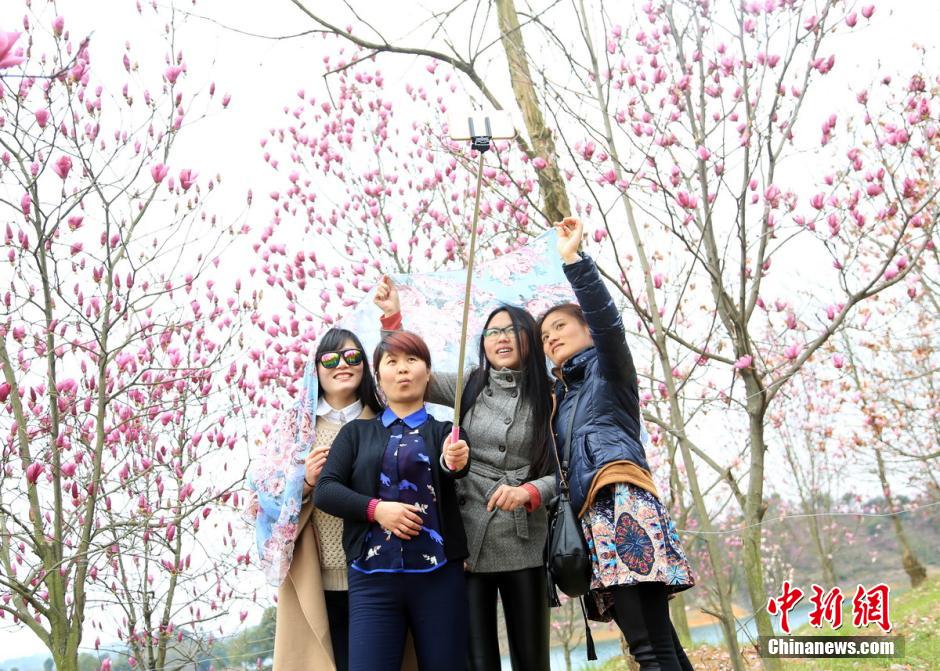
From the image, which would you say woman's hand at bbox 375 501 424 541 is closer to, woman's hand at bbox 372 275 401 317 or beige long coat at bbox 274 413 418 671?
beige long coat at bbox 274 413 418 671

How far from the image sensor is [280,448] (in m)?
2.70

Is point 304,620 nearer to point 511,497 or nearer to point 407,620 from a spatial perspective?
point 407,620

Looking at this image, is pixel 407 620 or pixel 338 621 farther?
pixel 338 621

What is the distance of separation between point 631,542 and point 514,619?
47cm

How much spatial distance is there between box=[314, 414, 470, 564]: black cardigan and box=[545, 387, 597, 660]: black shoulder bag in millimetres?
269

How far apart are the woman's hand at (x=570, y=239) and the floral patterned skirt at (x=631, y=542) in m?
0.67

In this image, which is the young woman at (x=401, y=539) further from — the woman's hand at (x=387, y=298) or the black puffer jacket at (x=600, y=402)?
the woman's hand at (x=387, y=298)

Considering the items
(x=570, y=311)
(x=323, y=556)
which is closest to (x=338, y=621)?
(x=323, y=556)

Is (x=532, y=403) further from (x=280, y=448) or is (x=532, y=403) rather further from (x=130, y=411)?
(x=130, y=411)

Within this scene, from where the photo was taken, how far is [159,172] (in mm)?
3709

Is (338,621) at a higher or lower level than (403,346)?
lower

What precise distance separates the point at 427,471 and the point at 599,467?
52 centimetres

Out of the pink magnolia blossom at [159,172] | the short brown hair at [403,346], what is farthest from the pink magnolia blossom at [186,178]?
the short brown hair at [403,346]

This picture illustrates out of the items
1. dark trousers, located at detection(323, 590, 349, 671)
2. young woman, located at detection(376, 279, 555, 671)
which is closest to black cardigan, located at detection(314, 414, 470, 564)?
young woman, located at detection(376, 279, 555, 671)
